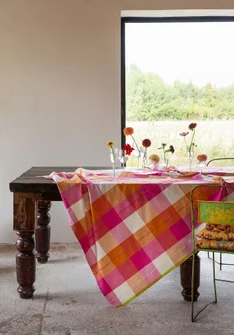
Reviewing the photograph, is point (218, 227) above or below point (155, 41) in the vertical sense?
below

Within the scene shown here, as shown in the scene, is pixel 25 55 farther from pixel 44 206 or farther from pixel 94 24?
pixel 44 206

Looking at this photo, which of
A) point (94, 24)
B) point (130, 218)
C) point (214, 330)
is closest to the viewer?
point (214, 330)

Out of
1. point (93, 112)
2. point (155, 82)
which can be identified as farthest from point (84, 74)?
point (155, 82)

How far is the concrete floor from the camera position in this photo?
2.71 meters

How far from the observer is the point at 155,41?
485 centimetres

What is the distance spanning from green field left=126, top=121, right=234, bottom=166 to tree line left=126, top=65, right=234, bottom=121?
8 centimetres

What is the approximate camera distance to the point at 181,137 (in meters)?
4.84

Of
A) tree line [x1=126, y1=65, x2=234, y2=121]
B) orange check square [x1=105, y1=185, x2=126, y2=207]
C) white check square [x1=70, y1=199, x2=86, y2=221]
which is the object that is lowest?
white check square [x1=70, y1=199, x2=86, y2=221]

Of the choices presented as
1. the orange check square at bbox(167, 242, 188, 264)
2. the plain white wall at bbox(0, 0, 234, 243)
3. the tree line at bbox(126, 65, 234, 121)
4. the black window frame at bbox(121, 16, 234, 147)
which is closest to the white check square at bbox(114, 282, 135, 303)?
the orange check square at bbox(167, 242, 188, 264)

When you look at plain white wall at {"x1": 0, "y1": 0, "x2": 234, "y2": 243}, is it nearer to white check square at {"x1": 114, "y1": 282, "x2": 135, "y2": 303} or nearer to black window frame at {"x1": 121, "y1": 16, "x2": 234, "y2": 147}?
black window frame at {"x1": 121, "y1": 16, "x2": 234, "y2": 147}

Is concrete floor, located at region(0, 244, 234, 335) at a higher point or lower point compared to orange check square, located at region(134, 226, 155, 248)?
lower

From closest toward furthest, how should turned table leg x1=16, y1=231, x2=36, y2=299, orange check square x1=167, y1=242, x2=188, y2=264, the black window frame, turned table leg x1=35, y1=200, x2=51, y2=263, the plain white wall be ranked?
orange check square x1=167, y1=242, x2=188, y2=264, turned table leg x1=16, y1=231, x2=36, y2=299, turned table leg x1=35, y1=200, x2=51, y2=263, the plain white wall, the black window frame

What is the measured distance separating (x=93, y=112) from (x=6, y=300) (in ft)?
6.73

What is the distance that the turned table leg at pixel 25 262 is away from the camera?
10.1 ft
